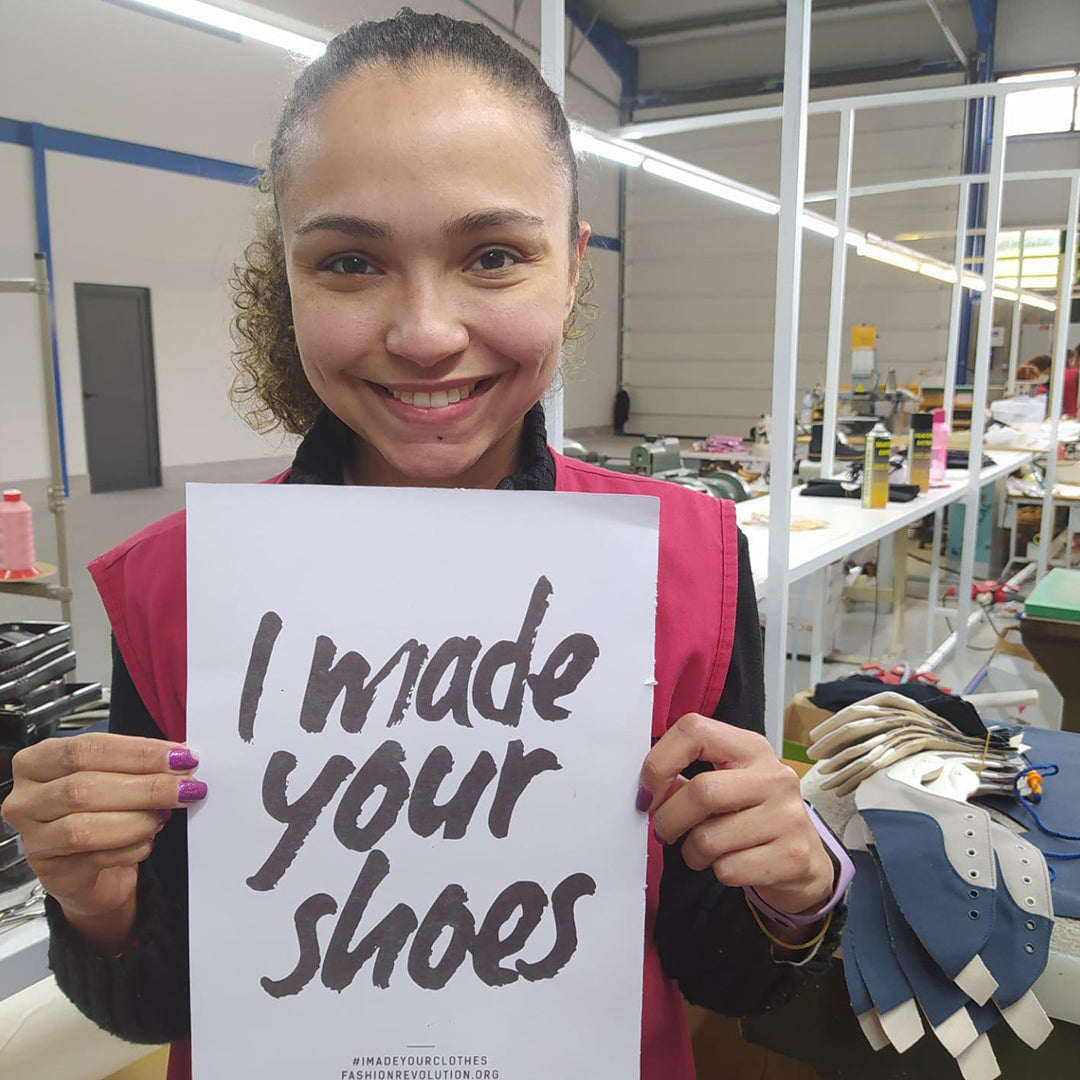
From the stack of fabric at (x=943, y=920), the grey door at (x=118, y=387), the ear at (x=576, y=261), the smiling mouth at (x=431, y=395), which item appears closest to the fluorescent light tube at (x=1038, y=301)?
the grey door at (x=118, y=387)

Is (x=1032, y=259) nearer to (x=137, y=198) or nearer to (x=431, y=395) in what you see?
(x=137, y=198)

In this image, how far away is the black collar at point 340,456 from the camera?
0.87 m

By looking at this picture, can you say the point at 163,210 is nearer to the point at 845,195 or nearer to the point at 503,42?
the point at 845,195

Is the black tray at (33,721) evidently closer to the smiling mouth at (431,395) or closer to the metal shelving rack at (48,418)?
the smiling mouth at (431,395)

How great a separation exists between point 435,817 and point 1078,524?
713 cm

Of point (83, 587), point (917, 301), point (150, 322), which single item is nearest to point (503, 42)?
point (83, 587)

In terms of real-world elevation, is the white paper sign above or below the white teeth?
below

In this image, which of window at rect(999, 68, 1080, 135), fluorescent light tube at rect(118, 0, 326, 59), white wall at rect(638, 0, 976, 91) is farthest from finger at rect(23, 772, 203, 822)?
white wall at rect(638, 0, 976, 91)

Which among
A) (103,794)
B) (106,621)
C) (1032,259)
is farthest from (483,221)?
(1032,259)

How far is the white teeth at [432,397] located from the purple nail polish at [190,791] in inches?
13.6

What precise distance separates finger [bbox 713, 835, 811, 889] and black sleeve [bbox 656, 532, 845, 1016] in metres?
0.13

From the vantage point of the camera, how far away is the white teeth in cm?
76

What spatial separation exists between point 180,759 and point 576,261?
582mm

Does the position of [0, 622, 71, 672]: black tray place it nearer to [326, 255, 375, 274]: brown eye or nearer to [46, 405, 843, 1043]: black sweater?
[46, 405, 843, 1043]: black sweater
